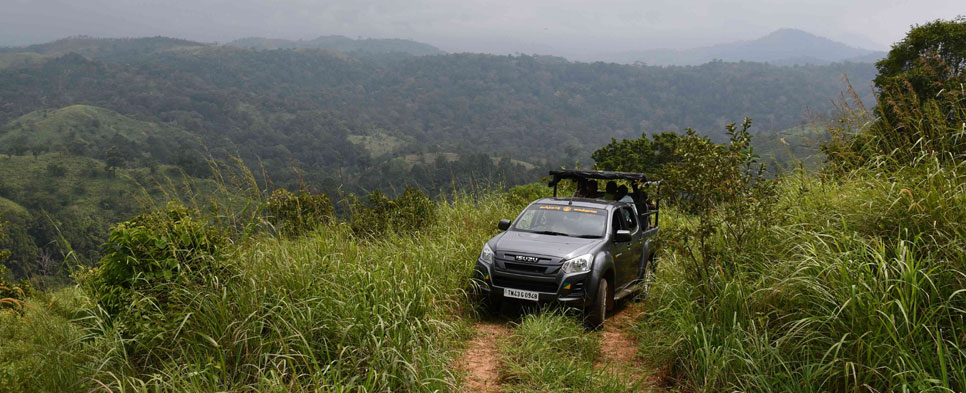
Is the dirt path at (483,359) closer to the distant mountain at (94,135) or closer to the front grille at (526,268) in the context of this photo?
the front grille at (526,268)

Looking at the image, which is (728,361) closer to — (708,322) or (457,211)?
(708,322)

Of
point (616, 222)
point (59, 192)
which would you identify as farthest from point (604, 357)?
point (59, 192)

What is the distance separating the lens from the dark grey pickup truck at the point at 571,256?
6.91 meters

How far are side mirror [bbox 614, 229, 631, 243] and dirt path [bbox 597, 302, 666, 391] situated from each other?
0.96 meters

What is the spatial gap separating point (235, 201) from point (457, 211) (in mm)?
6085

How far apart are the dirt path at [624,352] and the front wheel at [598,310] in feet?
0.46

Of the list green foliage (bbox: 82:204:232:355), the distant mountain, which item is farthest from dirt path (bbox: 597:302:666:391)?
the distant mountain

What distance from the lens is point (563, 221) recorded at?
8.04 metres

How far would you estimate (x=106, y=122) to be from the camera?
145250mm

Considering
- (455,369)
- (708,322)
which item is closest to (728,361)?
(708,322)

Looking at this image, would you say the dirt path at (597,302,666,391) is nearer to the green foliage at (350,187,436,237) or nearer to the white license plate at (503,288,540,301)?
the white license plate at (503,288,540,301)

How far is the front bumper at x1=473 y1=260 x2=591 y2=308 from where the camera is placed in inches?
270

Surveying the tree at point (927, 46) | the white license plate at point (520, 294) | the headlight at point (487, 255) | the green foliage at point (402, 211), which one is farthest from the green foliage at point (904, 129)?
the tree at point (927, 46)

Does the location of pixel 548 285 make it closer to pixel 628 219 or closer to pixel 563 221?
pixel 563 221
